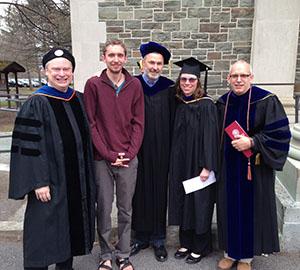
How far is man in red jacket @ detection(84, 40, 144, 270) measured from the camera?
274 centimetres

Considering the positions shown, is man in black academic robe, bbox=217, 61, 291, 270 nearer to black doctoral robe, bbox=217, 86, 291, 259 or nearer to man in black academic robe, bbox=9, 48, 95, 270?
black doctoral robe, bbox=217, 86, 291, 259

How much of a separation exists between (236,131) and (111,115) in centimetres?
102

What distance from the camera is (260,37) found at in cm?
762

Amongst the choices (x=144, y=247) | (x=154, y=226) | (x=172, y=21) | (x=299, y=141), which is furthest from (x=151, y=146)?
(x=172, y=21)

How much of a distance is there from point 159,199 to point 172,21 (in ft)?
18.8

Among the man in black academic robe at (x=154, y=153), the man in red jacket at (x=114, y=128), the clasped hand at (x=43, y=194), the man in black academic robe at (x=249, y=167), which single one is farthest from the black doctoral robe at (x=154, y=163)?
the clasped hand at (x=43, y=194)

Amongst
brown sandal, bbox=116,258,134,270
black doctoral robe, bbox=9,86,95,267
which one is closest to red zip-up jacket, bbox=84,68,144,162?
black doctoral robe, bbox=9,86,95,267

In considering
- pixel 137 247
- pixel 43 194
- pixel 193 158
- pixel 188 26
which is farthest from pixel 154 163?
pixel 188 26

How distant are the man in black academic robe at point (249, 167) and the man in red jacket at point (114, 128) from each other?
29.7 inches

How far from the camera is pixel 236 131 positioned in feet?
9.02

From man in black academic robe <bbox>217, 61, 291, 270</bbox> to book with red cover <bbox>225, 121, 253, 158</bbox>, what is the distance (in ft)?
0.11

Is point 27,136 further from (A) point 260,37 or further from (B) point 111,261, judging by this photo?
(A) point 260,37

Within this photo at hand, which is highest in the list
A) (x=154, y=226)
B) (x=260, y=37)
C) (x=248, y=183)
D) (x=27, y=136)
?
(x=260, y=37)

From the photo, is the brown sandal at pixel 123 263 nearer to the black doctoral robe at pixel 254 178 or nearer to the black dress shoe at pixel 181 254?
the black dress shoe at pixel 181 254
